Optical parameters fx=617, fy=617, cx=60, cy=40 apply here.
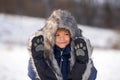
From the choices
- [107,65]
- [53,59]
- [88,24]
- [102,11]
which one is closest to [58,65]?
[53,59]

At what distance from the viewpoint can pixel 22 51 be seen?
56.6 feet

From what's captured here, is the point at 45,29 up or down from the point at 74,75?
up

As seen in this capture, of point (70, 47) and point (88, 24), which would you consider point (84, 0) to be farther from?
point (70, 47)

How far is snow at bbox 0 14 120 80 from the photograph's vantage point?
41.8ft

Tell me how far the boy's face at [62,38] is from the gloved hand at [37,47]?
0.15m

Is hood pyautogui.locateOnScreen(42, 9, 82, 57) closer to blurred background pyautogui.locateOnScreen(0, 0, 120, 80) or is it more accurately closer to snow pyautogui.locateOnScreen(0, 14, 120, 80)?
snow pyautogui.locateOnScreen(0, 14, 120, 80)

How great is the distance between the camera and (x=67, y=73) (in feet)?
20.2

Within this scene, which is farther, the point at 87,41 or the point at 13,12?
the point at 13,12

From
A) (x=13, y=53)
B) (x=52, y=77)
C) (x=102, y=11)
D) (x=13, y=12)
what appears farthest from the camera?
(x=102, y=11)

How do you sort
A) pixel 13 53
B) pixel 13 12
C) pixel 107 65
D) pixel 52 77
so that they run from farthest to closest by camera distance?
pixel 13 12 → pixel 13 53 → pixel 107 65 → pixel 52 77

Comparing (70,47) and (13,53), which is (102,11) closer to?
(13,53)

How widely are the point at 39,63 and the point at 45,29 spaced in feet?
1.18

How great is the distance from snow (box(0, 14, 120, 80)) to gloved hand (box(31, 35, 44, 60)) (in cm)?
95

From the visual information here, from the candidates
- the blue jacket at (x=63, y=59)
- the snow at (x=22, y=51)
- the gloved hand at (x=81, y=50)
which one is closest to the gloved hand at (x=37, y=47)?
the blue jacket at (x=63, y=59)
